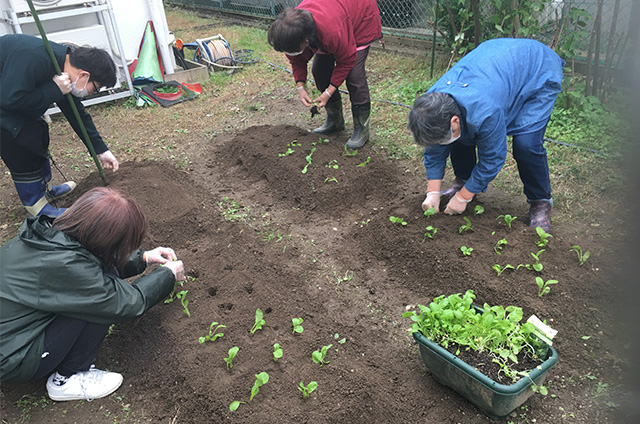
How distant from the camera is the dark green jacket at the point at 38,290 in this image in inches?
79.7

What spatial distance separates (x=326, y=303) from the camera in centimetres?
290

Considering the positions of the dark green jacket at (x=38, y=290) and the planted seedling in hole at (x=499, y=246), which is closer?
the dark green jacket at (x=38, y=290)

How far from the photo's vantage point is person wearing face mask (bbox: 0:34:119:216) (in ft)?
10.6

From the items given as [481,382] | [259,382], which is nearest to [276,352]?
[259,382]

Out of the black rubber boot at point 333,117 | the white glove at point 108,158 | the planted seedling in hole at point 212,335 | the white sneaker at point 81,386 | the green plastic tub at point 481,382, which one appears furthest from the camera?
the black rubber boot at point 333,117

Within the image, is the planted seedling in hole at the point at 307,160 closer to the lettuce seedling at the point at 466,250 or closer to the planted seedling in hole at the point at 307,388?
the lettuce seedling at the point at 466,250

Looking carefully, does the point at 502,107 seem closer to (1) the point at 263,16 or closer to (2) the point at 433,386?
(2) the point at 433,386

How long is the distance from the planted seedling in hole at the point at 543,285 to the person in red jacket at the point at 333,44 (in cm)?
232

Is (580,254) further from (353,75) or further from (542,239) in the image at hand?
(353,75)

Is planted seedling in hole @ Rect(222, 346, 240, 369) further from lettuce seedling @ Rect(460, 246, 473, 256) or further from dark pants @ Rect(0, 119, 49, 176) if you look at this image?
dark pants @ Rect(0, 119, 49, 176)

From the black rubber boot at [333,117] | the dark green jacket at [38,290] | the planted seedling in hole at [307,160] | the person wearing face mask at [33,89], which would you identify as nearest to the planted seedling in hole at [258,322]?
the dark green jacket at [38,290]

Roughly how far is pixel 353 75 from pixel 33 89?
2.54m

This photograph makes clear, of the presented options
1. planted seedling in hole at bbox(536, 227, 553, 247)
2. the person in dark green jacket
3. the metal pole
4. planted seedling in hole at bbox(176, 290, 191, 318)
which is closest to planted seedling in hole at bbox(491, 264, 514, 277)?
planted seedling in hole at bbox(536, 227, 553, 247)

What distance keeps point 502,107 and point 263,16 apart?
824 cm
